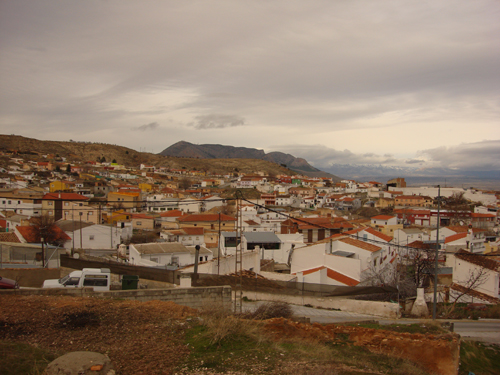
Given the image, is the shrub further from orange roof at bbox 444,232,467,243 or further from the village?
orange roof at bbox 444,232,467,243

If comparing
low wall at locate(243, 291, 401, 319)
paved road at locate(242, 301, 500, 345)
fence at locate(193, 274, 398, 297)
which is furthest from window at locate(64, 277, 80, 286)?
low wall at locate(243, 291, 401, 319)

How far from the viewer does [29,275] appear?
12.2 metres

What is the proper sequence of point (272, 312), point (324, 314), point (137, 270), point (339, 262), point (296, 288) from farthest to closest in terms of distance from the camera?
1. point (339, 262)
2. point (296, 288)
3. point (137, 270)
4. point (324, 314)
5. point (272, 312)

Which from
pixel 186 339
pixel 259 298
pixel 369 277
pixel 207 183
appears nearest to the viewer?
pixel 186 339

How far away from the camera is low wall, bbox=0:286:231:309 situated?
29.2 feet

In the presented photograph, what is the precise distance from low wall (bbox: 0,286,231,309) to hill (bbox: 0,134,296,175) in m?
109

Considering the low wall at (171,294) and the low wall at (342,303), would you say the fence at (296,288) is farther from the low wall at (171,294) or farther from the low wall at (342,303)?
the low wall at (171,294)

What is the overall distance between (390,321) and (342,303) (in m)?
2.04

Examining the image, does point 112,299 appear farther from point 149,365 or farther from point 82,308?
point 149,365

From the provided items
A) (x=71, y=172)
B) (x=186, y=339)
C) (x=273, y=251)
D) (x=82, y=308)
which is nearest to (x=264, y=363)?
(x=186, y=339)

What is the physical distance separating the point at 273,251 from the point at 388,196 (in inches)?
2676

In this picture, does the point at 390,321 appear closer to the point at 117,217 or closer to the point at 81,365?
the point at 81,365

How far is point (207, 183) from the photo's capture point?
95812 millimetres

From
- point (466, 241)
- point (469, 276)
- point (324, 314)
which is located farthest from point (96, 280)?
point (466, 241)
